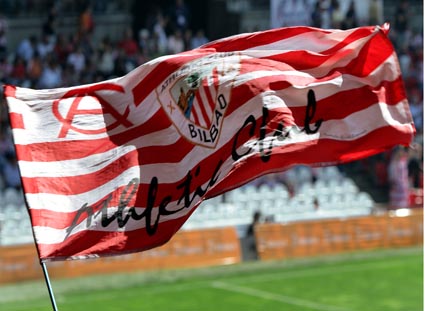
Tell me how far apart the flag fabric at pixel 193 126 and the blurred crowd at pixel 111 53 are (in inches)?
558

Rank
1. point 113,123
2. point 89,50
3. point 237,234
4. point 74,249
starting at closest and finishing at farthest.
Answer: point 74,249, point 113,123, point 237,234, point 89,50

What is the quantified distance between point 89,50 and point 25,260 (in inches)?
311

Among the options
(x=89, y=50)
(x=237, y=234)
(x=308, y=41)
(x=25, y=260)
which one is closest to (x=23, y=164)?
(x=308, y=41)

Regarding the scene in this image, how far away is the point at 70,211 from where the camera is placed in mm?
7816

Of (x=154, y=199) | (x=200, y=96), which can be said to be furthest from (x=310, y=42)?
(x=154, y=199)

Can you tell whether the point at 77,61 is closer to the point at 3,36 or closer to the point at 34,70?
the point at 34,70

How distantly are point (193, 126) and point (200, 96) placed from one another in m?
0.23

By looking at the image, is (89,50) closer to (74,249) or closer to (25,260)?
(25,260)

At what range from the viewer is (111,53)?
25.4m

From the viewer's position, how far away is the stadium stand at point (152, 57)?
22281 mm

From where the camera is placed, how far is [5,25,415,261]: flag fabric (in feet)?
25.9

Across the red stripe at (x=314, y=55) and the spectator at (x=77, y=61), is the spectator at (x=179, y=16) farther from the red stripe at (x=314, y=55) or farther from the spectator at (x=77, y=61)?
the red stripe at (x=314, y=55)

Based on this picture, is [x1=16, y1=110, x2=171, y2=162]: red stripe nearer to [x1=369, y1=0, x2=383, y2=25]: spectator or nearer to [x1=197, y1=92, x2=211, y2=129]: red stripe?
[x1=197, y1=92, x2=211, y2=129]: red stripe

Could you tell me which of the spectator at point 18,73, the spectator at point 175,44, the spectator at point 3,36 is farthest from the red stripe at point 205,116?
the spectator at point 175,44
